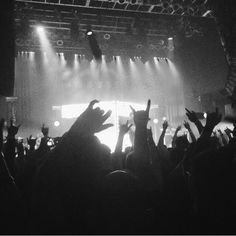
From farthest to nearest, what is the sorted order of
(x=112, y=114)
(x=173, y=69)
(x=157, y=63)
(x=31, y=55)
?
1. (x=157, y=63)
2. (x=173, y=69)
3. (x=112, y=114)
4. (x=31, y=55)

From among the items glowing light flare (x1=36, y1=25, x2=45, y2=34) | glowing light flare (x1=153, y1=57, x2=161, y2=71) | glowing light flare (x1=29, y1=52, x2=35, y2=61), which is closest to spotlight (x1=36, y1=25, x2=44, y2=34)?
glowing light flare (x1=36, y1=25, x2=45, y2=34)

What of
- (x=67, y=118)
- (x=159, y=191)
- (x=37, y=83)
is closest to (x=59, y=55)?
(x=37, y=83)

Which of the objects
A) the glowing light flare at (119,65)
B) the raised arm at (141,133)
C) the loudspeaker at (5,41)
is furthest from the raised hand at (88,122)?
the glowing light flare at (119,65)

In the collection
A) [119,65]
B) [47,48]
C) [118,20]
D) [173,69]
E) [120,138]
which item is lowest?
[120,138]

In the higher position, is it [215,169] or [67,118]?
[67,118]

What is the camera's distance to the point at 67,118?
1658 centimetres

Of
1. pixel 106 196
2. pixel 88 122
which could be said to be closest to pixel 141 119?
pixel 88 122

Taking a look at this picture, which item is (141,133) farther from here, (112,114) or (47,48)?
(112,114)

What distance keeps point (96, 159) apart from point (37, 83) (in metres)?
14.8


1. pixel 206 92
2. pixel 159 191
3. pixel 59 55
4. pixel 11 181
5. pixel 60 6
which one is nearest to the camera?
pixel 11 181

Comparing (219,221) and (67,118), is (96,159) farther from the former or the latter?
(67,118)

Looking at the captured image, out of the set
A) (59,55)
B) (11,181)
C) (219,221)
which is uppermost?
(59,55)

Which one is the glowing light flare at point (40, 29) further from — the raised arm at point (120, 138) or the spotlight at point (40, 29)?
the raised arm at point (120, 138)

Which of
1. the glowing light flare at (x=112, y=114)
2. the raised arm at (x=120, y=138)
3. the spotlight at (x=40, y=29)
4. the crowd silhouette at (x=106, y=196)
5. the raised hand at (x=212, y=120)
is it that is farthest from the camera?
the glowing light flare at (x=112, y=114)
